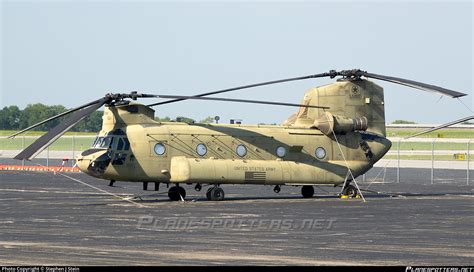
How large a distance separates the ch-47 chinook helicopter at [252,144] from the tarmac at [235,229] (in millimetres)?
1101

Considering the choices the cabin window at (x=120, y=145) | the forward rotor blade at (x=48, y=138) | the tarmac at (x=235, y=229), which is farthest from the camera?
the cabin window at (x=120, y=145)

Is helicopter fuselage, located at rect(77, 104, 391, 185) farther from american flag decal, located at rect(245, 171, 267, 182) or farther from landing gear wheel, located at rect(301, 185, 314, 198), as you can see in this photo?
landing gear wheel, located at rect(301, 185, 314, 198)

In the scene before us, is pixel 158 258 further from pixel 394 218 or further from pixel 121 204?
pixel 121 204

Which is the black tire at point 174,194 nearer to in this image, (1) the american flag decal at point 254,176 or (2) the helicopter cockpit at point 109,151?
(2) the helicopter cockpit at point 109,151

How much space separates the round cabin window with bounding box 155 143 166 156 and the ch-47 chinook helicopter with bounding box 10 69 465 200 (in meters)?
0.04

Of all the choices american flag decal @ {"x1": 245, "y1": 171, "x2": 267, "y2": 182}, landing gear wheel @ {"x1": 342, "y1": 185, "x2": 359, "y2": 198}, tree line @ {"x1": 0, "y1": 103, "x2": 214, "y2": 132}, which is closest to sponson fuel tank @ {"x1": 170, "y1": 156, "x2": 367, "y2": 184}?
american flag decal @ {"x1": 245, "y1": 171, "x2": 267, "y2": 182}

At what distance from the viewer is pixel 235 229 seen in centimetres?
2750

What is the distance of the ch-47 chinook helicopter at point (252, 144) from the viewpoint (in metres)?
39.4

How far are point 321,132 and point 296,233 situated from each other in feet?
55.6

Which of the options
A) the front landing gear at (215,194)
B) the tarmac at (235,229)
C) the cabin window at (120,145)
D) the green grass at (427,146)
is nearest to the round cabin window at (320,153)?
the tarmac at (235,229)

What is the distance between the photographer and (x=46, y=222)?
2955 cm

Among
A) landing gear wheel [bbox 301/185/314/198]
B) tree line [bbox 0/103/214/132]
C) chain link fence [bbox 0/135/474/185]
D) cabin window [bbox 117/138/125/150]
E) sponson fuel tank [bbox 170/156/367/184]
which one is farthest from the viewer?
tree line [bbox 0/103/214/132]

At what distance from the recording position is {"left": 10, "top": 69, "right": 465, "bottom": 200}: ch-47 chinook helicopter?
1550 inches

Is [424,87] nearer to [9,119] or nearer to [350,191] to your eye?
[350,191]
